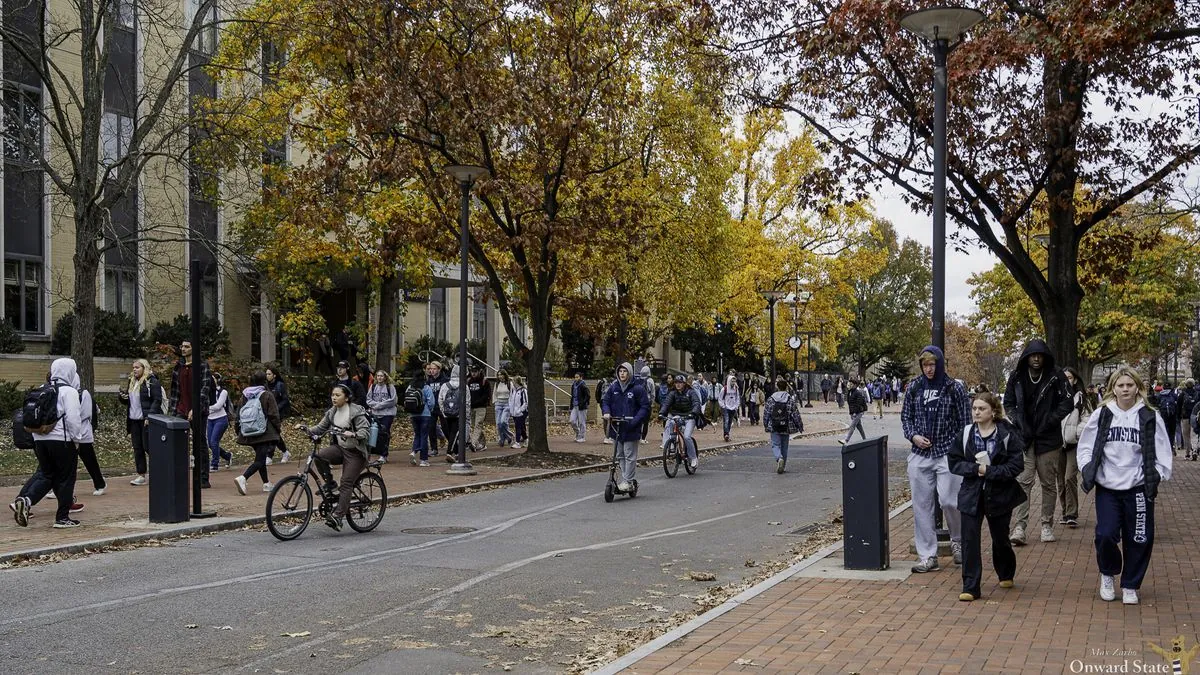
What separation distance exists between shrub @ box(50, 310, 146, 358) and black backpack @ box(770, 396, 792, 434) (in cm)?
1567

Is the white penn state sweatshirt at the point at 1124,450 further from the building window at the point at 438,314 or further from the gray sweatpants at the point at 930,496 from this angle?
the building window at the point at 438,314

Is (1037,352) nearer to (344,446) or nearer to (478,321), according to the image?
(344,446)

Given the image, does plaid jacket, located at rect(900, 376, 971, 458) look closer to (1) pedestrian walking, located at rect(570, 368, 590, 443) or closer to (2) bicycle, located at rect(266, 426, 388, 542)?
(2) bicycle, located at rect(266, 426, 388, 542)

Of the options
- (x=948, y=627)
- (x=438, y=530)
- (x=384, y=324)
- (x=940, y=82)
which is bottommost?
(x=438, y=530)

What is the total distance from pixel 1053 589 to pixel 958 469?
1222 millimetres

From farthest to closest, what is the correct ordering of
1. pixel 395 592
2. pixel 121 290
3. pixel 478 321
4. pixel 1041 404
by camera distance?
pixel 478 321, pixel 121 290, pixel 1041 404, pixel 395 592

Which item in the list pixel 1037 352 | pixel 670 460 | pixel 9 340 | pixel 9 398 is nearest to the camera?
pixel 1037 352

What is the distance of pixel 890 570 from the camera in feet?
31.8

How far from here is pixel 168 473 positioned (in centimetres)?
1242

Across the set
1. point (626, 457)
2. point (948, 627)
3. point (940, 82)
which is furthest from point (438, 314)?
point (948, 627)

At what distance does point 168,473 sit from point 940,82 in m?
8.91

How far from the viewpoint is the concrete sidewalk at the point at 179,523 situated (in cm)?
A: 1117

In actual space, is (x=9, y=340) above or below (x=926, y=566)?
above

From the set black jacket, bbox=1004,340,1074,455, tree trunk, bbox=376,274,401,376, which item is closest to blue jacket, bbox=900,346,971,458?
black jacket, bbox=1004,340,1074,455
